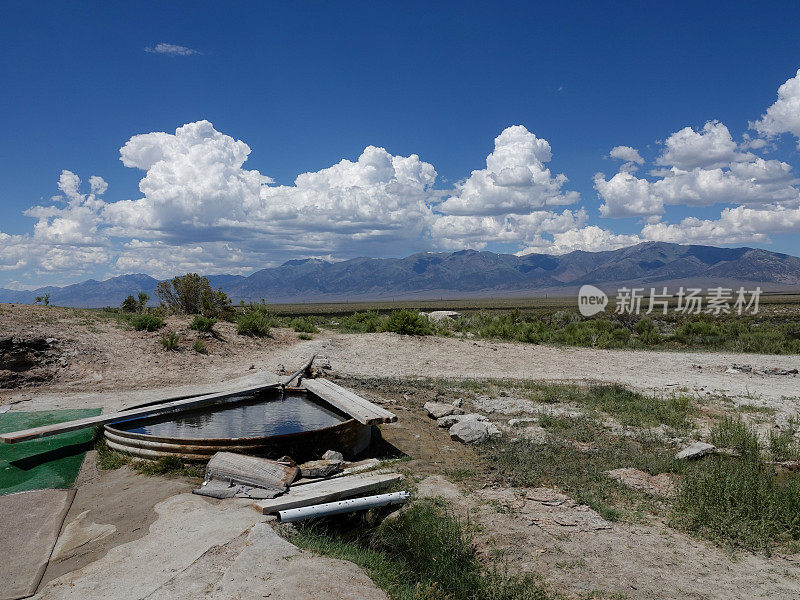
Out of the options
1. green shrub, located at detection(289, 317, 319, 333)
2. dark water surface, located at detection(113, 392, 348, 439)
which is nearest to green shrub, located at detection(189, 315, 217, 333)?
green shrub, located at detection(289, 317, 319, 333)

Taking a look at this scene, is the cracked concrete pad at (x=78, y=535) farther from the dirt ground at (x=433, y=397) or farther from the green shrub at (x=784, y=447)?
the green shrub at (x=784, y=447)

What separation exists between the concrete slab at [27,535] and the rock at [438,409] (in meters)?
6.23

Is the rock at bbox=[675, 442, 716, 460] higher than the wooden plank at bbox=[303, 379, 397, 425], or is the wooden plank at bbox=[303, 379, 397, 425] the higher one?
the wooden plank at bbox=[303, 379, 397, 425]

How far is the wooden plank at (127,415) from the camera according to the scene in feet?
23.1

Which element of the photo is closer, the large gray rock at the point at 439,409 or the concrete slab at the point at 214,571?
the concrete slab at the point at 214,571

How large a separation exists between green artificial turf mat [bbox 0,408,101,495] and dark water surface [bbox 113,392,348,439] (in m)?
0.75

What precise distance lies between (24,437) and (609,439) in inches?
372

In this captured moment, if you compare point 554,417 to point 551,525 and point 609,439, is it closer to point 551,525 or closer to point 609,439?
point 609,439

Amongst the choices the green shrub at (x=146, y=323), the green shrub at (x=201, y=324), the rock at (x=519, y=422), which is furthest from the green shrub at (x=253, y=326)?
the rock at (x=519, y=422)

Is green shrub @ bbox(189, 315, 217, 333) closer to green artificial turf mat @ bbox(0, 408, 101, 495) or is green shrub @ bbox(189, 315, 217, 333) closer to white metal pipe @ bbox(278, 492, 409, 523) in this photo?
green artificial turf mat @ bbox(0, 408, 101, 495)

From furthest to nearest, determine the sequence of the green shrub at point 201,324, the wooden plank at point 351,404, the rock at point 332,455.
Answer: the green shrub at point 201,324 → the wooden plank at point 351,404 → the rock at point 332,455

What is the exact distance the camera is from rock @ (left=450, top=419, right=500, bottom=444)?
26.9ft

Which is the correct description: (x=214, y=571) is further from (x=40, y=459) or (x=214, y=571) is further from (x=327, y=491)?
(x=40, y=459)

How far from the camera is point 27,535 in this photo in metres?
4.73
